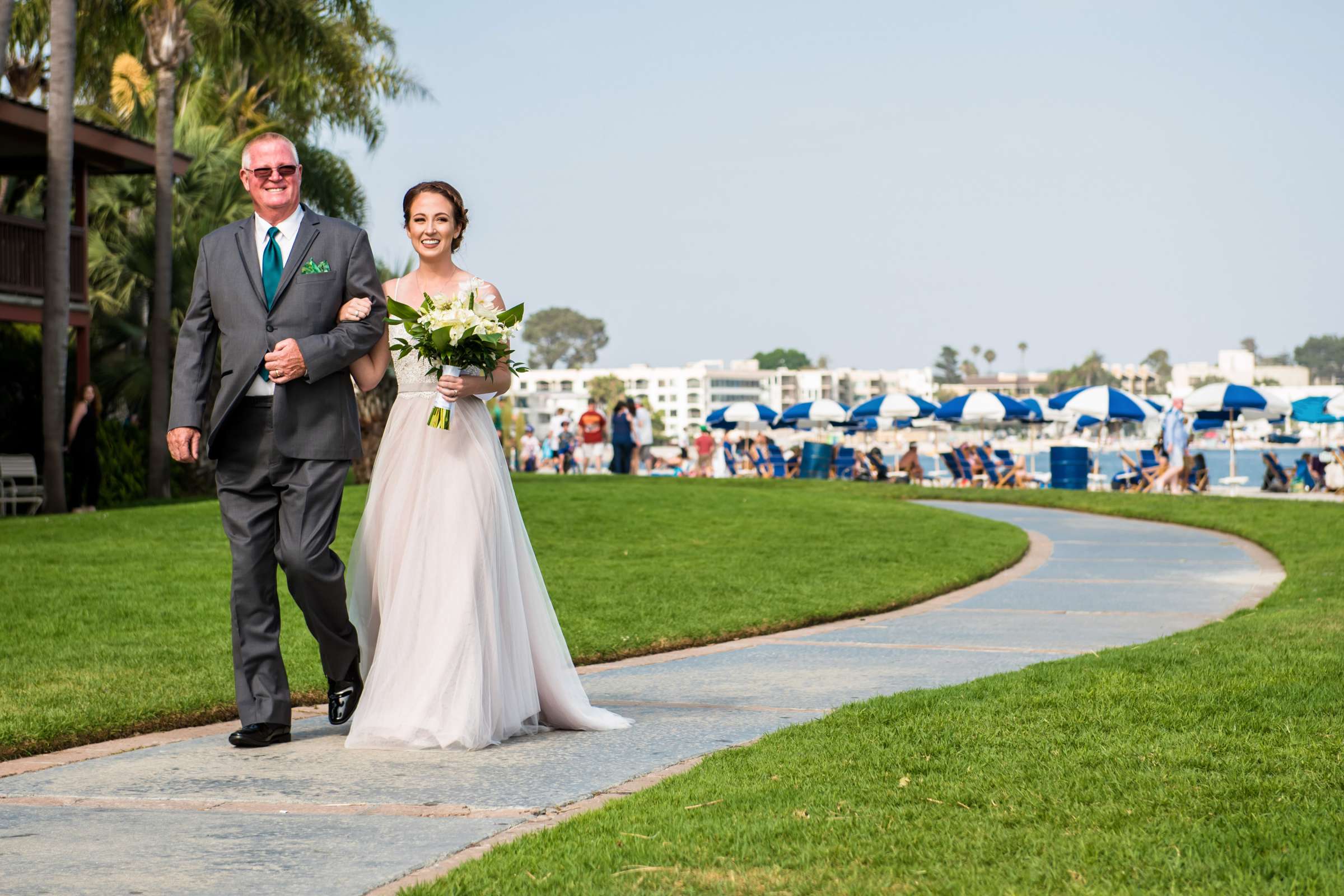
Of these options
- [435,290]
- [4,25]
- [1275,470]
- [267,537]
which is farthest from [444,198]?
[1275,470]

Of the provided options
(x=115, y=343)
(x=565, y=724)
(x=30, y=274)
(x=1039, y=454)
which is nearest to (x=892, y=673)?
(x=565, y=724)

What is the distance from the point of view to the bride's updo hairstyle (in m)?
5.47

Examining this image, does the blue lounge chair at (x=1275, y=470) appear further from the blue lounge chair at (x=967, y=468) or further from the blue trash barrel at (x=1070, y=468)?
the blue lounge chair at (x=967, y=468)

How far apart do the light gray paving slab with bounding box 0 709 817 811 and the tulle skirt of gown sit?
108 millimetres

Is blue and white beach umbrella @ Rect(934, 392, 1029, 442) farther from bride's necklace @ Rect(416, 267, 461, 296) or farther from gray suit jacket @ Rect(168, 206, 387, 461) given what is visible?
gray suit jacket @ Rect(168, 206, 387, 461)

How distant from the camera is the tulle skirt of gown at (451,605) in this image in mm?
5102

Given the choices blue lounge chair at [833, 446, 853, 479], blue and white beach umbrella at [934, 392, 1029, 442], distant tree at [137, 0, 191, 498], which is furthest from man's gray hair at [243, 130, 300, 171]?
blue and white beach umbrella at [934, 392, 1029, 442]

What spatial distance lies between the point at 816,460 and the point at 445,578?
30461mm

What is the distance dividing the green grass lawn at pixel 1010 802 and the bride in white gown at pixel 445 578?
912 mm

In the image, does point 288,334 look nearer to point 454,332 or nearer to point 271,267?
point 271,267

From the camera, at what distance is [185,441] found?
16.7 feet

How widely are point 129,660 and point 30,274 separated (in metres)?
15.4

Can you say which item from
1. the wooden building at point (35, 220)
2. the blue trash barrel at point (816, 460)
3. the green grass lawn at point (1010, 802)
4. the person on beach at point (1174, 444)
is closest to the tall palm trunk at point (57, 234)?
the wooden building at point (35, 220)

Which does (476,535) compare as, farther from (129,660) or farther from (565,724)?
(129,660)
